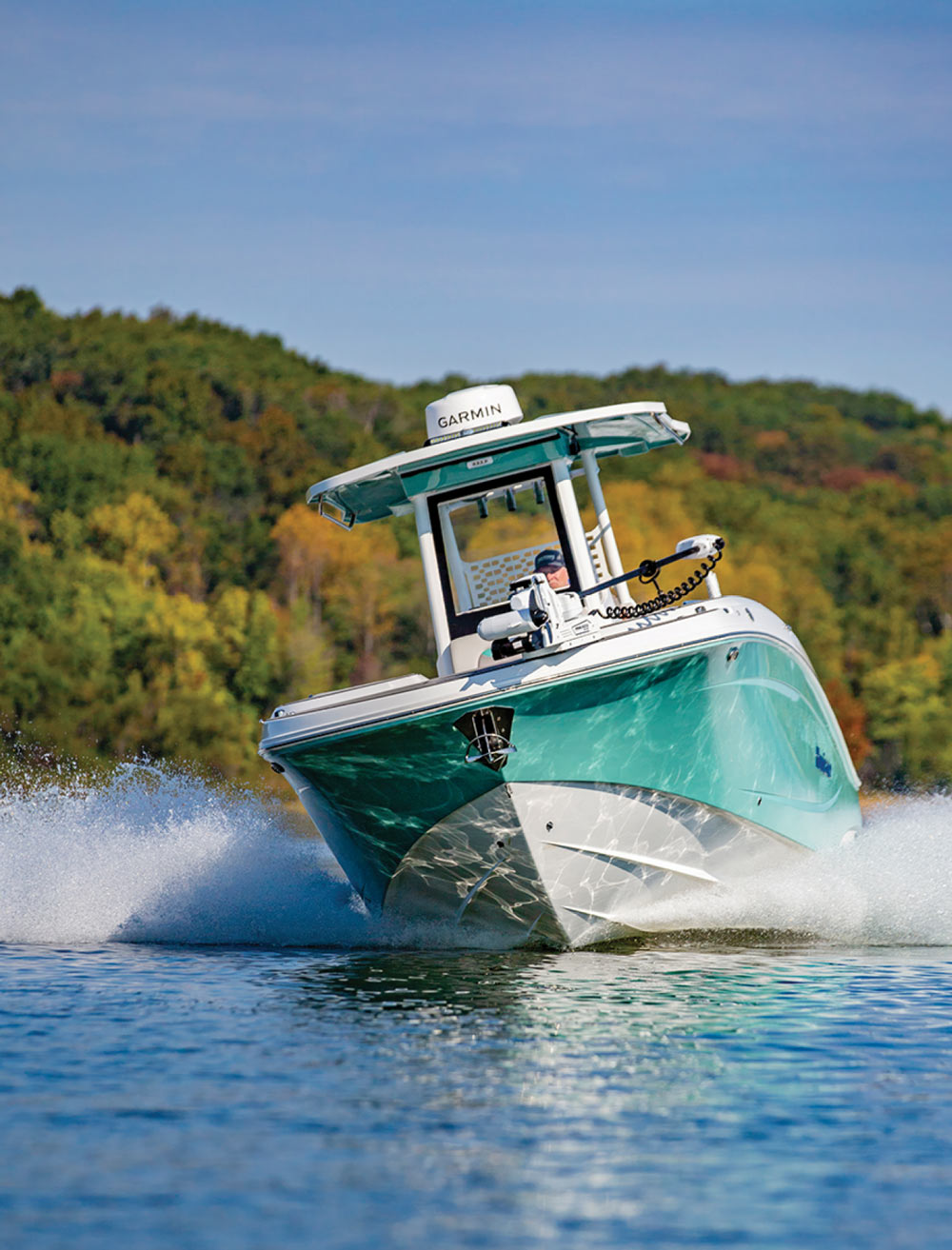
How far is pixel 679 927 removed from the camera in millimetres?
11656

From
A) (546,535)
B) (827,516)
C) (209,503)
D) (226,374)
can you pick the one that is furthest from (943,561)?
(546,535)

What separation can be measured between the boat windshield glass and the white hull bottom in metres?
2.40

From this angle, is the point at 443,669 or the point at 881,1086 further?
the point at 443,669

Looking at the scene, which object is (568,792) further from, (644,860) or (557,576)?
(557,576)

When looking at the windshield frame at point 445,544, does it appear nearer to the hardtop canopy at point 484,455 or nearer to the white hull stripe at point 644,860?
the hardtop canopy at point 484,455

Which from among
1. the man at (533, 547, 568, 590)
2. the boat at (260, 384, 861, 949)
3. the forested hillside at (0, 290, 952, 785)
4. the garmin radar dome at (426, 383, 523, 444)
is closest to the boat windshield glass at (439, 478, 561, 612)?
the boat at (260, 384, 861, 949)

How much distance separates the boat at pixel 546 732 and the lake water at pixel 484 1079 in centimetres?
45

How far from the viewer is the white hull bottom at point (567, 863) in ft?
35.0

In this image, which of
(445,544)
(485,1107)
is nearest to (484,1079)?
(485,1107)

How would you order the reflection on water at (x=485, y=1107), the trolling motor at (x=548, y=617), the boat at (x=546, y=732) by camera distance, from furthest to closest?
the boat at (x=546, y=732)
the trolling motor at (x=548, y=617)
the reflection on water at (x=485, y=1107)

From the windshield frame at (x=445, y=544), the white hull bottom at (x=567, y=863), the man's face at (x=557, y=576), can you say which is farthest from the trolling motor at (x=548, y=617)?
the windshield frame at (x=445, y=544)

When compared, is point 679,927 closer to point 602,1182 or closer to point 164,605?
point 602,1182

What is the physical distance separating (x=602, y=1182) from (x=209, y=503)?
244 feet

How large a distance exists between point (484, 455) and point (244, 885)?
458 centimetres
